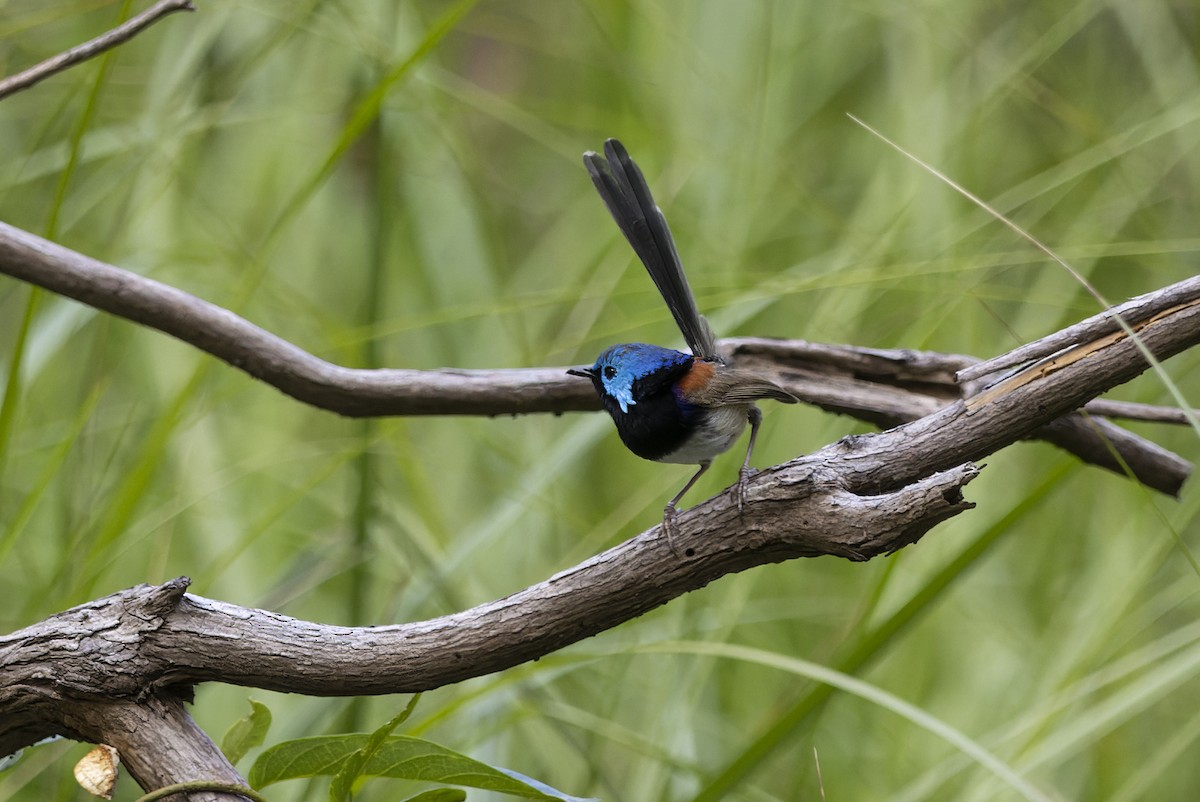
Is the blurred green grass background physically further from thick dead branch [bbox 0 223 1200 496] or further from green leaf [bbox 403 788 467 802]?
green leaf [bbox 403 788 467 802]

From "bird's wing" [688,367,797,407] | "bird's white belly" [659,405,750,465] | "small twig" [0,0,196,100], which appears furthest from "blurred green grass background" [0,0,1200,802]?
"small twig" [0,0,196,100]

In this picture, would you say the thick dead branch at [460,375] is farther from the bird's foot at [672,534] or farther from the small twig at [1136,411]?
the bird's foot at [672,534]

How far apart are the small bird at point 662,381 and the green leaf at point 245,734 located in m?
0.74

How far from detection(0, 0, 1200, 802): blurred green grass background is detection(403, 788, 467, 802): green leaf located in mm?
705

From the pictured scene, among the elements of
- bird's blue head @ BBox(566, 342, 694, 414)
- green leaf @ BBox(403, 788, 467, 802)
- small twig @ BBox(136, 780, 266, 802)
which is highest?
bird's blue head @ BBox(566, 342, 694, 414)

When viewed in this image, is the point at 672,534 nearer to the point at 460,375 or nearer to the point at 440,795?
the point at 440,795

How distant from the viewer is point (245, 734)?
4.58 ft

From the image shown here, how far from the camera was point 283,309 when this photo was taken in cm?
368

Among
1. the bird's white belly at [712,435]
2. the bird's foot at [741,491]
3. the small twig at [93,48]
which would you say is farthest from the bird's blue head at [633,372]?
the small twig at [93,48]

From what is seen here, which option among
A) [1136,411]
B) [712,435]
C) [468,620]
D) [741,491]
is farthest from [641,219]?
[1136,411]

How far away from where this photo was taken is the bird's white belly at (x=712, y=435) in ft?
6.09

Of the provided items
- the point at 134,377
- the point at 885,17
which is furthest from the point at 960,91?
the point at 134,377

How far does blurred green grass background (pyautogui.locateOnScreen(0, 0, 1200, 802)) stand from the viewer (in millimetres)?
2645

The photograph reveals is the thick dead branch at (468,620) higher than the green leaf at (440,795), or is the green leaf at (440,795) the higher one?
the thick dead branch at (468,620)
